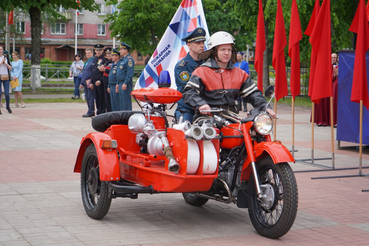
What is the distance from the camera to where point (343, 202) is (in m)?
7.02

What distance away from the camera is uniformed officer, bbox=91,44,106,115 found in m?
16.3

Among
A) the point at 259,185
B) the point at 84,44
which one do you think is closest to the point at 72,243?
the point at 259,185

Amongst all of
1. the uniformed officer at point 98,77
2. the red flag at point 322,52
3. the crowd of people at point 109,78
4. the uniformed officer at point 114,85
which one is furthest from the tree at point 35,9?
the red flag at point 322,52

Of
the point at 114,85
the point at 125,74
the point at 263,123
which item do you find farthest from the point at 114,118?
the point at 114,85

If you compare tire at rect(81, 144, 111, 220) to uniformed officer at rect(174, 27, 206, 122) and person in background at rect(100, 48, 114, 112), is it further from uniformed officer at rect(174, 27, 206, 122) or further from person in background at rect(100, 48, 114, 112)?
person in background at rect(100, 48, 114, 112)

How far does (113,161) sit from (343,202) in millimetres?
2912

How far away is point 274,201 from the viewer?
529 centimetres

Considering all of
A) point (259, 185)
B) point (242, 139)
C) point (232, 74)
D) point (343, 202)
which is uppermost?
point (232, 74)

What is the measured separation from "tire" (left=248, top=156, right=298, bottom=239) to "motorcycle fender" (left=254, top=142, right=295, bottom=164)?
0.08m

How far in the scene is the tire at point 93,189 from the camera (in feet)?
19.3

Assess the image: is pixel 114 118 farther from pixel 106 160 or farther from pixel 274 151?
pixel 274 151

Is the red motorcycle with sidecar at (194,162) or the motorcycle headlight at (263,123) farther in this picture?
the motorcycle headlight at (263,123)

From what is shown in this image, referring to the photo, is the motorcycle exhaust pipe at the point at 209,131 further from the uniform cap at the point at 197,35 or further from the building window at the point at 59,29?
the building window at the point at 59,29

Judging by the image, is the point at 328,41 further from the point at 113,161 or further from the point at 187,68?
the point at 113,161
